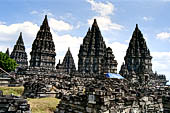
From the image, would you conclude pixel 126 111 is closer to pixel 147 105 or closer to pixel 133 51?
pixel 147 105

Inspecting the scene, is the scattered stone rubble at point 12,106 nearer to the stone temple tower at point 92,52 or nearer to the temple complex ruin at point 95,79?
the temple complex ruin at point 95,79

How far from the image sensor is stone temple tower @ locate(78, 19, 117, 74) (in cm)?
6706

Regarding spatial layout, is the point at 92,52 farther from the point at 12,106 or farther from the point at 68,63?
the point at 12,106

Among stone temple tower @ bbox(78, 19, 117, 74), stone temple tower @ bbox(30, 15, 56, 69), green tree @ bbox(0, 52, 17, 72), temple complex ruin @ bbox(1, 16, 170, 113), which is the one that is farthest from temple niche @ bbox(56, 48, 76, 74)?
green tree @ bbox(0, 52, 17, 72)

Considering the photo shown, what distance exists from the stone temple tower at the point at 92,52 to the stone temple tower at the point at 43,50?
14.6 metres

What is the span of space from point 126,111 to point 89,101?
2417 millimetres

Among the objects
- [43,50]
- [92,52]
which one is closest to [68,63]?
[92,52]

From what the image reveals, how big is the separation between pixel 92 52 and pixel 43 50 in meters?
20.1

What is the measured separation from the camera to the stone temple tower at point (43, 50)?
181 ft

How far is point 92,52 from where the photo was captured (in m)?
68.1

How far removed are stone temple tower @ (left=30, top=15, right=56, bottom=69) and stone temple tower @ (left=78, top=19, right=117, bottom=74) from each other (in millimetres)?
14558

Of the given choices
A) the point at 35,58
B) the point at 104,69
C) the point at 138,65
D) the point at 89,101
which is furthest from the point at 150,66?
the point at 89,101

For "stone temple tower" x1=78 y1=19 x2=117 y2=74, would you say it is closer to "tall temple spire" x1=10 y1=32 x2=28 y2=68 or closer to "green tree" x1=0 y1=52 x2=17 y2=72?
"tall temple spire" x1=10 y1=32 x2=28 y2=68

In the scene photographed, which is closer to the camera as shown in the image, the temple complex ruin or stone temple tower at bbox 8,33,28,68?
the temple complex ruin
